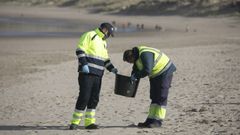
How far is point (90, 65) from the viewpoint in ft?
27.7

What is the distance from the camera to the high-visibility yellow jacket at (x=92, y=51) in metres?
8.35

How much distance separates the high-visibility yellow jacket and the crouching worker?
0.39m

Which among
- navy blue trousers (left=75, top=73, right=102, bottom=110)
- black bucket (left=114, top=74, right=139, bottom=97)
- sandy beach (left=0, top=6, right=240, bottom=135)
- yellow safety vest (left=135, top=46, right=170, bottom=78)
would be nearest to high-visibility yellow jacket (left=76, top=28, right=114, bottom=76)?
navy blue trousers (left=75, top=73, right=102, bottom=110)

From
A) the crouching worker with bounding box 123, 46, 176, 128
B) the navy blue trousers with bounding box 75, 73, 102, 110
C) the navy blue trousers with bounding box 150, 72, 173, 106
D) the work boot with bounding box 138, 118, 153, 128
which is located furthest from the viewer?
the work boot with bounding box 138, 118, 153, 128

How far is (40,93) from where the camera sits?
41.3 ft

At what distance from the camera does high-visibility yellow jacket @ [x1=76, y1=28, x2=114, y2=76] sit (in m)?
8.35

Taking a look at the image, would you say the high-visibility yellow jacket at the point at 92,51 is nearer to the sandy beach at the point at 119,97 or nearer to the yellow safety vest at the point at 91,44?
the yellow safety vest at the point at 91,44

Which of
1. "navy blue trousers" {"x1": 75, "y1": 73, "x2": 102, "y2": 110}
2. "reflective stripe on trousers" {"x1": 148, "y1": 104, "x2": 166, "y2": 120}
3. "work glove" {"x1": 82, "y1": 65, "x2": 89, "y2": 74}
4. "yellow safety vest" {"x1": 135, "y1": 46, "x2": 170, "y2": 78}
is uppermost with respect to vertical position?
"yellow safety vest" {"x1": 135, "y1": 46, "x2": 170, "y2": 78}

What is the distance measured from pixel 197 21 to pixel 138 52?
38.7m

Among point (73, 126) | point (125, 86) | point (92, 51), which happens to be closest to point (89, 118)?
point (73, 126)

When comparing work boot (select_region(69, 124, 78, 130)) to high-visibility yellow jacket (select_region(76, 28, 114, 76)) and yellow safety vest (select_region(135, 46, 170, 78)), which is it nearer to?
high-visibility yellow jacket (select_region(76, 28, 114, 76))

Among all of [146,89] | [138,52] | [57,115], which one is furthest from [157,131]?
[146,89]

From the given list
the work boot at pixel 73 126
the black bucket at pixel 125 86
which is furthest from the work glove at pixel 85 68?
the work boot at pixel 73 126

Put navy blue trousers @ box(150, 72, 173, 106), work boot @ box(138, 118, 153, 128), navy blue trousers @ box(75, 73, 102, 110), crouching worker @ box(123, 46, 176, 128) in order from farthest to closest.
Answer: work boot @ box(138, 118, 153, 128) < navy blue trousers @ box(150, 72, 173, 106) < navy blue trousers @ box(75, 73, 102, 110) < crouching worker @ box(123, 46, 176, 128)
